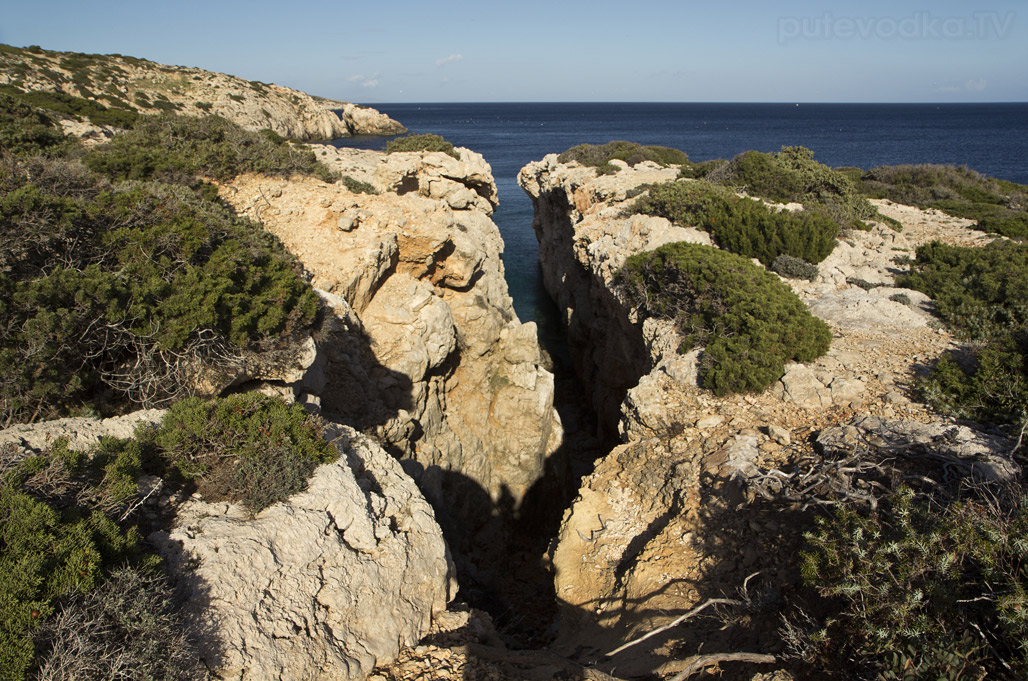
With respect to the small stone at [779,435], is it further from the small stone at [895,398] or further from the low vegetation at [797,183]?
the low vegetation at [797,183]

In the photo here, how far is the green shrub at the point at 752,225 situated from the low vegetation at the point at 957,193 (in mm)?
6135

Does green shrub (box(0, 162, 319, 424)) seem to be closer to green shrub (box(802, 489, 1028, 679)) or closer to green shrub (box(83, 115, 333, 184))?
green shrub (box(83, 115, 333, 184))

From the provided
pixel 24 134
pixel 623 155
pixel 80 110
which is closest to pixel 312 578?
pixel 24 134

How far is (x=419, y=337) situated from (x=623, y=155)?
17.6 metres

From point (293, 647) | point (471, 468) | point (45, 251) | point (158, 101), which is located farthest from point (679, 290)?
point (158, 101)

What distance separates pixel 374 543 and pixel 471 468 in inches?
337

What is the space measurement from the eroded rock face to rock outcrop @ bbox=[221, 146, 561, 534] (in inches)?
151

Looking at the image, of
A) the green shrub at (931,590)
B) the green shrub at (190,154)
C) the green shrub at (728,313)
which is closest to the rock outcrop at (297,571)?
the green shrub at (931,590)

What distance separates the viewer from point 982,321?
9.57 meters

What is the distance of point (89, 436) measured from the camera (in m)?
4.77

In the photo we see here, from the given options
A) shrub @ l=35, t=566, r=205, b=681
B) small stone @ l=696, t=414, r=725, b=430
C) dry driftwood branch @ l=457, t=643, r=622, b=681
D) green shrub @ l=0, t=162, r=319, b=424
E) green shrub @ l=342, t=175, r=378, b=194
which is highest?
green shrub @ l=342, t=175, r=378, b=194

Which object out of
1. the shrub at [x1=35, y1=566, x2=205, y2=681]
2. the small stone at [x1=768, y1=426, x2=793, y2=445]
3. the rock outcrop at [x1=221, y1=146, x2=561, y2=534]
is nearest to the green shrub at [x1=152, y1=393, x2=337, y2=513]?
the shrub at [x1=35, y1=566, x2=205, y2=681]

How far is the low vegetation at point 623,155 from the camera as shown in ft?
81.6

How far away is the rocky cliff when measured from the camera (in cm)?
563
